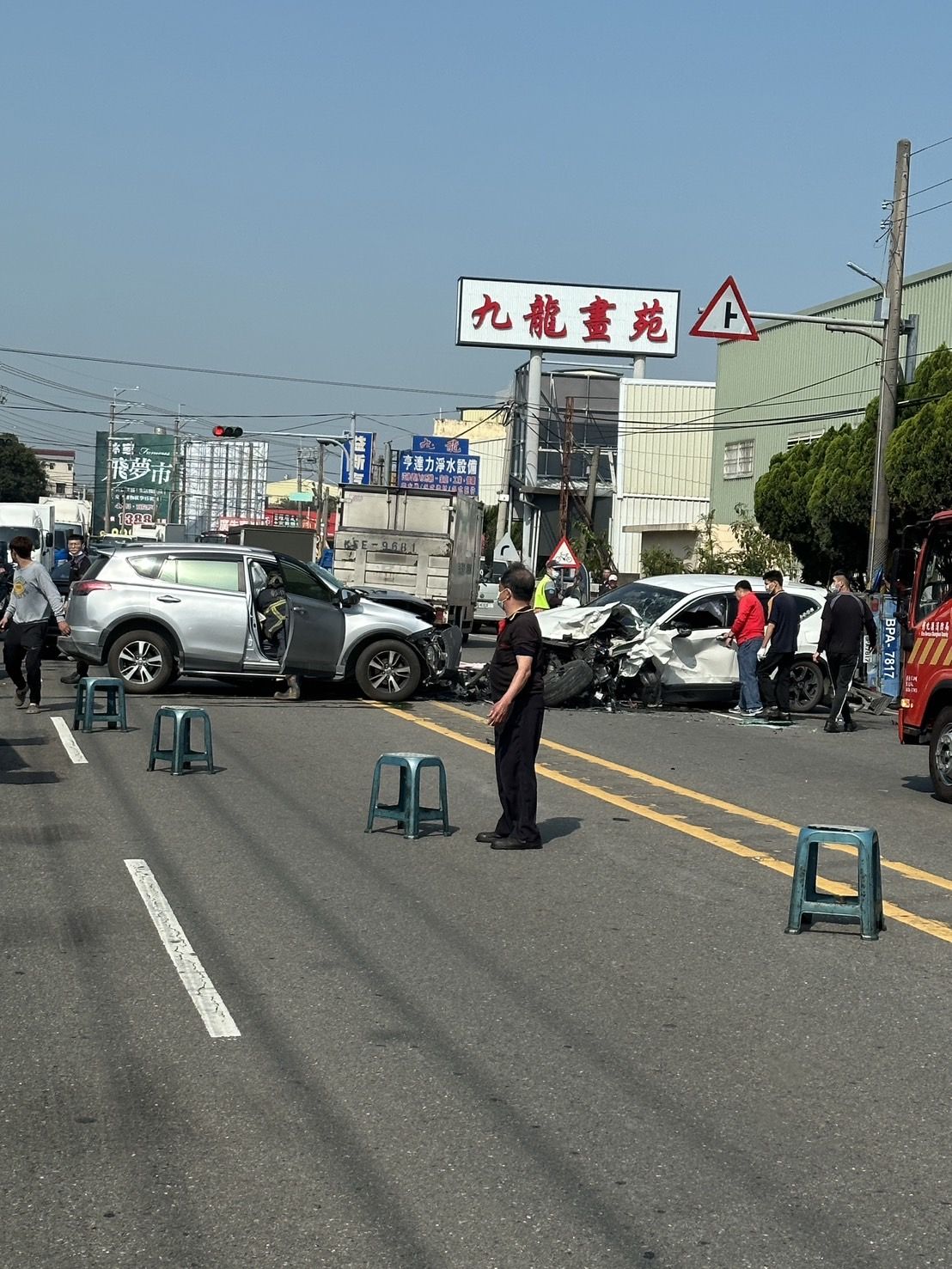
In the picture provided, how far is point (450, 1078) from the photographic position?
550cm

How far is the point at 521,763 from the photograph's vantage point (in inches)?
393

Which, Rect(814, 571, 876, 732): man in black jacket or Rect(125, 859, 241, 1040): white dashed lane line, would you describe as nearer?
Rect(125, 859, 241, 1040): white dashed lane line

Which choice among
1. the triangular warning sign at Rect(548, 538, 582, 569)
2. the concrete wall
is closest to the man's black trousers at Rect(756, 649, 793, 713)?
the triangular warning sign at Rect(548, 538, 582, 569)

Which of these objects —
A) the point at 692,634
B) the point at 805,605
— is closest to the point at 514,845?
the point at 692,634

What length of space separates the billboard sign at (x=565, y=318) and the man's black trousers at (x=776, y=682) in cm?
4564

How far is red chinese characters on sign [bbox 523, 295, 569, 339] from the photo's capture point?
64250mm

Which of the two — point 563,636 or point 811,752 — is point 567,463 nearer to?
point 563,636

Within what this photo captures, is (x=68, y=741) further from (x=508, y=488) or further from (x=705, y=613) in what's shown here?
(x=508, y=488)

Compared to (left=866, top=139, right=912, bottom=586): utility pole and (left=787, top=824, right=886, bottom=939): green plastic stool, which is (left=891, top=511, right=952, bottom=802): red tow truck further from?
(left=866, top=139, right=912, bottom=586): utility pole

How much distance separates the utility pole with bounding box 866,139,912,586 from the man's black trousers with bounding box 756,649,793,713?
578 cm

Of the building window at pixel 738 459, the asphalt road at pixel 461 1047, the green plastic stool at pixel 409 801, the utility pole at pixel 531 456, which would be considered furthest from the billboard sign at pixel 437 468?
Result: the green plastic stool at pixel 409 801

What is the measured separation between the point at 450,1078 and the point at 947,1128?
1627 millimetres

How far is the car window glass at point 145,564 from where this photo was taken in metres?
19.0

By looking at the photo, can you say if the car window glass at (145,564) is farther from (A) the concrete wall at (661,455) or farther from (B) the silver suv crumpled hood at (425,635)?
(A) the concrete wall at (661,455)
